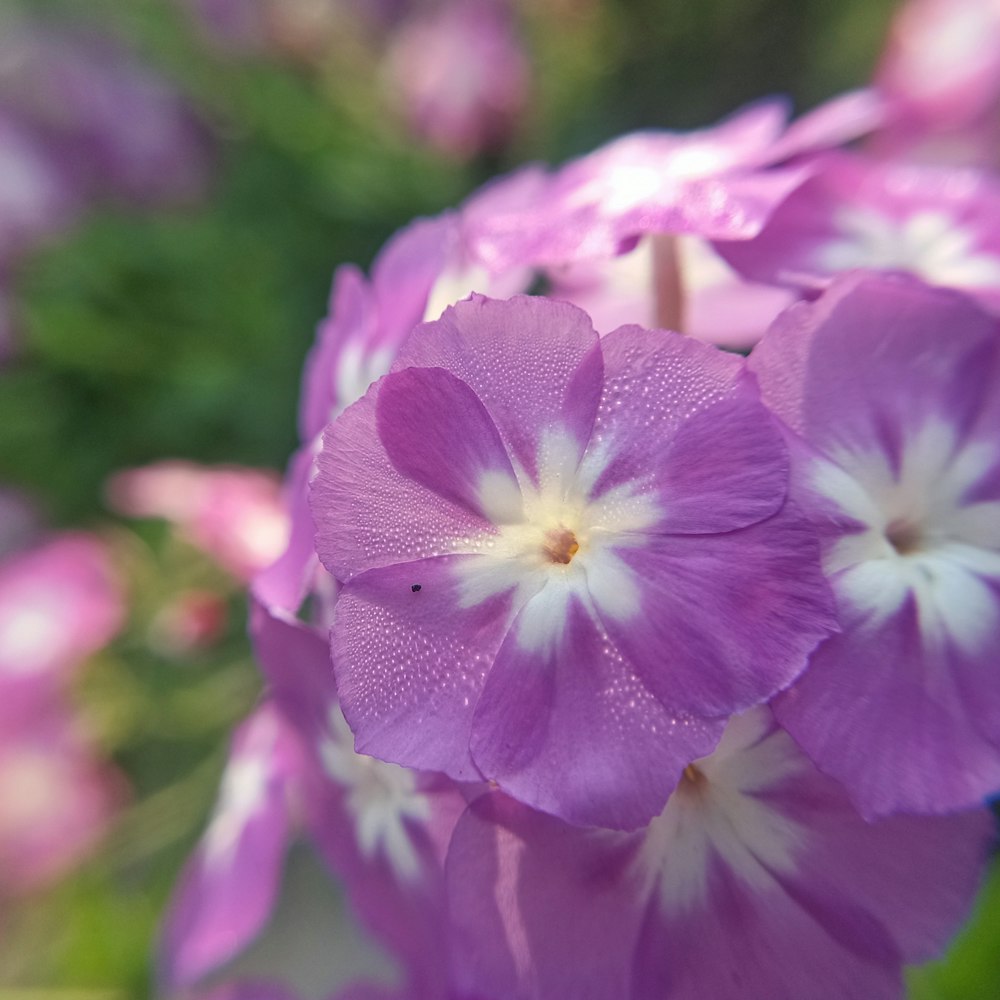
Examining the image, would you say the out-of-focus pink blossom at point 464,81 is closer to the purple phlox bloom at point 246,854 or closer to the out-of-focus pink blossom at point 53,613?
the out-of-focus pink blossom at point 53,613

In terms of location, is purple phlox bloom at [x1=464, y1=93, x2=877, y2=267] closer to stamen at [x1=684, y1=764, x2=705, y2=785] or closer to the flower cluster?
the flower cluster

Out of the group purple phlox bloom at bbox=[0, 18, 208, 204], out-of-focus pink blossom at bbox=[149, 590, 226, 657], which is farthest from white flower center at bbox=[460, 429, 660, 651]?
purple phlox bloom at bbox=[0, 18, 208, 204]

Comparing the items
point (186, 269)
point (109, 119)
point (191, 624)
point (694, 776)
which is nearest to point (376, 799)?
point (694, 776)

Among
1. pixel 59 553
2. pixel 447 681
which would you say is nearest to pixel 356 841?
pixel 447 681

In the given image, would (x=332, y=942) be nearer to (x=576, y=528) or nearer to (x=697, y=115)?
(x=576, y=528)

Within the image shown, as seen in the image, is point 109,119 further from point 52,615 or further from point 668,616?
point 668,616
